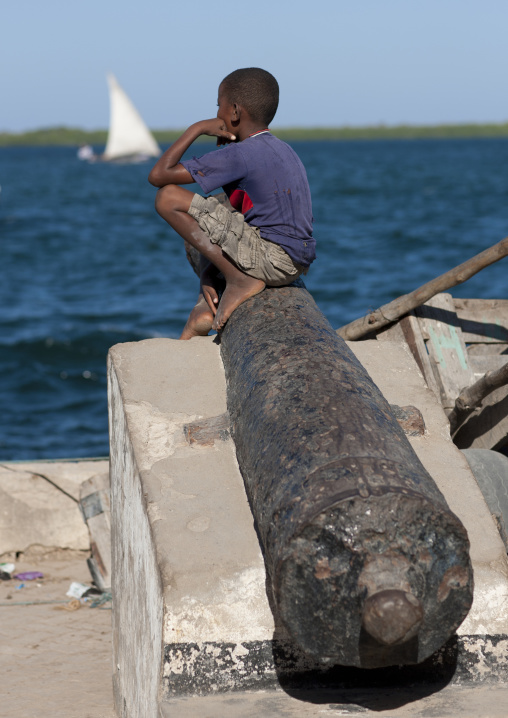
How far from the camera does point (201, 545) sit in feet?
7.91

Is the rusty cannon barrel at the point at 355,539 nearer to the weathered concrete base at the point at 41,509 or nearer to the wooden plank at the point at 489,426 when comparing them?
the wooden plank at the point at 489,426

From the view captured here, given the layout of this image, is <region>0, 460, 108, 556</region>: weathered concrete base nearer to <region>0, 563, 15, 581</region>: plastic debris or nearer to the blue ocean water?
<region>0, 563, 15, 581</region>: plastic debris

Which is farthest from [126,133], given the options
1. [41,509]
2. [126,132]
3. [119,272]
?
[41,509]

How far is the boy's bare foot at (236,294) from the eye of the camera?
3162 mm

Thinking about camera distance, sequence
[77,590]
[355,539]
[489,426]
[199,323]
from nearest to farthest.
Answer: [355,539] → [199,323] → [489,426] → [77,590]

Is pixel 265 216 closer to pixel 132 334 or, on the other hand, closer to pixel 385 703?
pixel 385 703

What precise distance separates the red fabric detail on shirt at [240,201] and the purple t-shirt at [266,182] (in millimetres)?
19

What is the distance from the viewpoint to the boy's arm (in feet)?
11.4

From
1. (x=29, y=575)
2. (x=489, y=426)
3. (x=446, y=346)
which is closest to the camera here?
(x=489, y=426)

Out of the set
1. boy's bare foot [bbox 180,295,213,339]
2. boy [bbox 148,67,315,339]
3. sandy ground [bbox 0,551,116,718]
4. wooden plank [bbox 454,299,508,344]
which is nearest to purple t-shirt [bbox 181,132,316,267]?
boy [bbox 148,67,315,339]

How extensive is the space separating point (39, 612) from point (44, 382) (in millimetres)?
7978

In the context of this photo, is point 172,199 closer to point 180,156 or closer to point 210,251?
point 180,156

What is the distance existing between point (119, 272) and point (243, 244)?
17906 mm

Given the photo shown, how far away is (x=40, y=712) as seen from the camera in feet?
10.6
